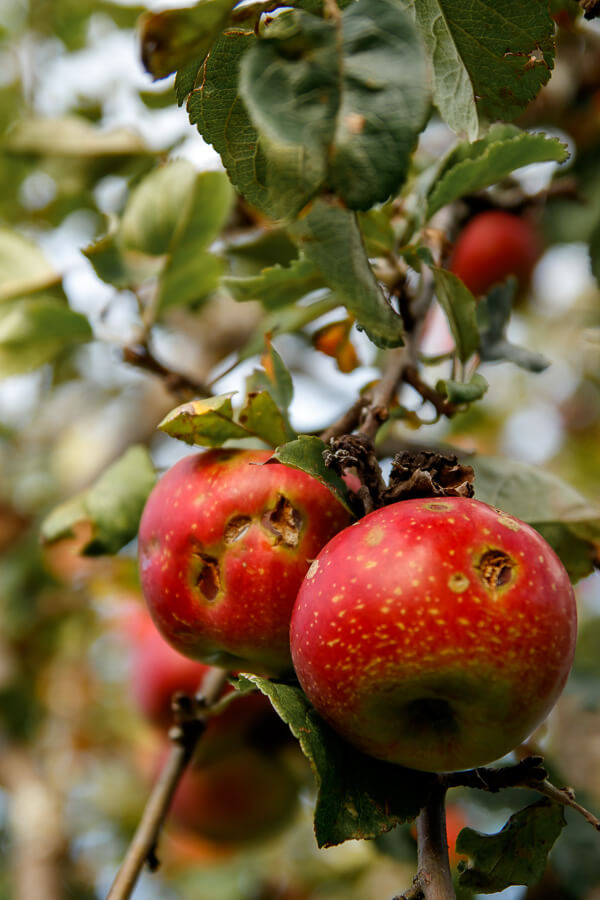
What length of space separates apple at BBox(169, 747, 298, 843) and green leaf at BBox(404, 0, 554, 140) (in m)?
0.90

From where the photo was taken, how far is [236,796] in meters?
1.24

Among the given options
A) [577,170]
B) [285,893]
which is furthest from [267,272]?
[285,893]

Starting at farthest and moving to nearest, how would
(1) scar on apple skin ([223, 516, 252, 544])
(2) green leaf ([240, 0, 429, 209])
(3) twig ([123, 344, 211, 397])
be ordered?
(3) twig ([123, 344, 211, 397]) < (1) scar on apple skin ([223, 516, 252, 544]) < (2) green leaf ([240, 0, 429, 209])

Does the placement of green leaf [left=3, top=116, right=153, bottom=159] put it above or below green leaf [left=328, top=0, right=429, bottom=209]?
below

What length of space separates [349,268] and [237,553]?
211 mm

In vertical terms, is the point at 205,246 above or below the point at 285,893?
above

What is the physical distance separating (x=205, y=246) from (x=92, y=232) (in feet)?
2.38

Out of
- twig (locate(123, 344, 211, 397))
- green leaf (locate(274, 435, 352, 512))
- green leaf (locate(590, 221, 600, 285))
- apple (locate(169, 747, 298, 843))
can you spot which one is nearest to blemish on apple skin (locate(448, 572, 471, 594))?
green leaf (locate(274, 435, 352, 512))

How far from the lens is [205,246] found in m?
0.95

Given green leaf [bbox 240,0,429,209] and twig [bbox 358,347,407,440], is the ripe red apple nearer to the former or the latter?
twig [bbox 358,347,407,440]

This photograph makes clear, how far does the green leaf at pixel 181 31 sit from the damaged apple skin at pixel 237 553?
0.91 feet

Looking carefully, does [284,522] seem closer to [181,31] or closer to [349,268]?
[349,268]

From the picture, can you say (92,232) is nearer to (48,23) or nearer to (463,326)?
(48,23)

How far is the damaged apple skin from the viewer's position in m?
0.58
